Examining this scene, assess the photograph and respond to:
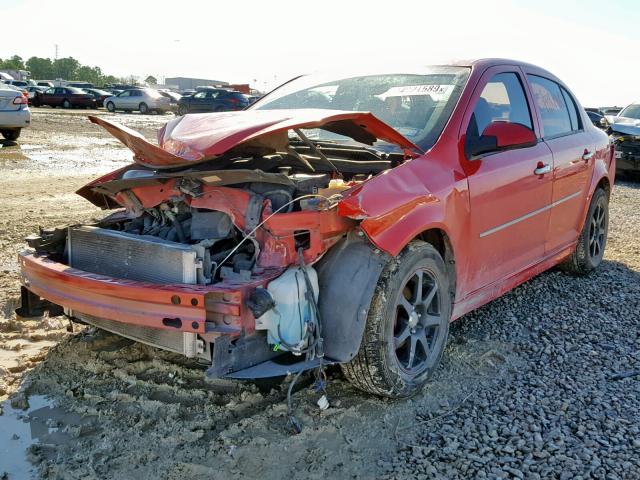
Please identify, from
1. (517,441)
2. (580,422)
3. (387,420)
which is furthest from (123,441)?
(580,422)

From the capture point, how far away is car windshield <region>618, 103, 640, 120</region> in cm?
1464

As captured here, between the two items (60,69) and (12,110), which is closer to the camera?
(12,110)

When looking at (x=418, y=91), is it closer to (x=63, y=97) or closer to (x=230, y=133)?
(x=230, y=133)

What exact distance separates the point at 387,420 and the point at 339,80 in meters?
2.46

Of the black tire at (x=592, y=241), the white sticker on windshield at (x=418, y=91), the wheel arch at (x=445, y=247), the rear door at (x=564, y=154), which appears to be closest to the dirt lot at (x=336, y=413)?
the wheel arch at (x=445, y=247)

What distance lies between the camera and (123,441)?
9.79 feet

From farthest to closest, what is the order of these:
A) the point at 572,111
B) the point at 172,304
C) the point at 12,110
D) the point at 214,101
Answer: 1. the point at 214,101
2. the point at 12,110
3. the point at 572,111
4. the point at 172,304

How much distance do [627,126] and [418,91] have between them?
11.0 metres

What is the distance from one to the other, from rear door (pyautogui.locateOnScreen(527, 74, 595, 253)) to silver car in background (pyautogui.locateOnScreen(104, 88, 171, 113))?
3408cm

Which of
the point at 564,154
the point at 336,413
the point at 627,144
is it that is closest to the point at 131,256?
the point at 336,413

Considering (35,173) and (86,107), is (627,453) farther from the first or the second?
(86,107)

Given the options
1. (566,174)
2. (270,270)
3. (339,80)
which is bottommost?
(270,270)

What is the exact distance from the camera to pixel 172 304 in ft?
9.46

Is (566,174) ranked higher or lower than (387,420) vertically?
higher
